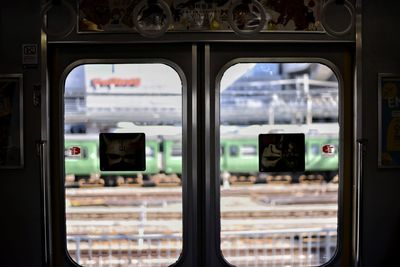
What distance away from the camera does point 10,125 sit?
11.2 feet

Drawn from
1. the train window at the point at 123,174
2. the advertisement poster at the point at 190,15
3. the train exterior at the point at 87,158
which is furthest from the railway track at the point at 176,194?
the advertisement poster at the point at 190,15

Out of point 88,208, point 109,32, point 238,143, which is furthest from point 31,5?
point 238,143

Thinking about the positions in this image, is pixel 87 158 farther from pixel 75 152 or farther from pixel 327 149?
pixel 327 149

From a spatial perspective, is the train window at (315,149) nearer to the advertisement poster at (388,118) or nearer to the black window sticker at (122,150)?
the advertisement poster at (388,118)

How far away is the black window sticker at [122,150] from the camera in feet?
11.4

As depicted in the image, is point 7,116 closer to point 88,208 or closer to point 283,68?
point 88,208

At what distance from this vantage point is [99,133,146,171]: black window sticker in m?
3.48

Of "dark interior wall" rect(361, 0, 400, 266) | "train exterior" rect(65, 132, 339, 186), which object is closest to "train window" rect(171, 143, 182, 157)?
"train exterior" rect(65, 132, 339, 186)

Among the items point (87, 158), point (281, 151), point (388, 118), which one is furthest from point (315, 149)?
point (87, 158)

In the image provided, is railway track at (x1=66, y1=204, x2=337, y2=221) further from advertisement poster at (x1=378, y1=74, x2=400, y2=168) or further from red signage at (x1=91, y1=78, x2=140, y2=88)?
red signage at (x1=91, y1=78, x2=140, y2=88)

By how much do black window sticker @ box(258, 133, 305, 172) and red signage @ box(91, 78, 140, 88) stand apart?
104 centimetres

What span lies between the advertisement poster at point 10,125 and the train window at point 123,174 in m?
0.33

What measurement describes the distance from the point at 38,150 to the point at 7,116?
0.36 m

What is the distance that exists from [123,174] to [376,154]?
193cm
